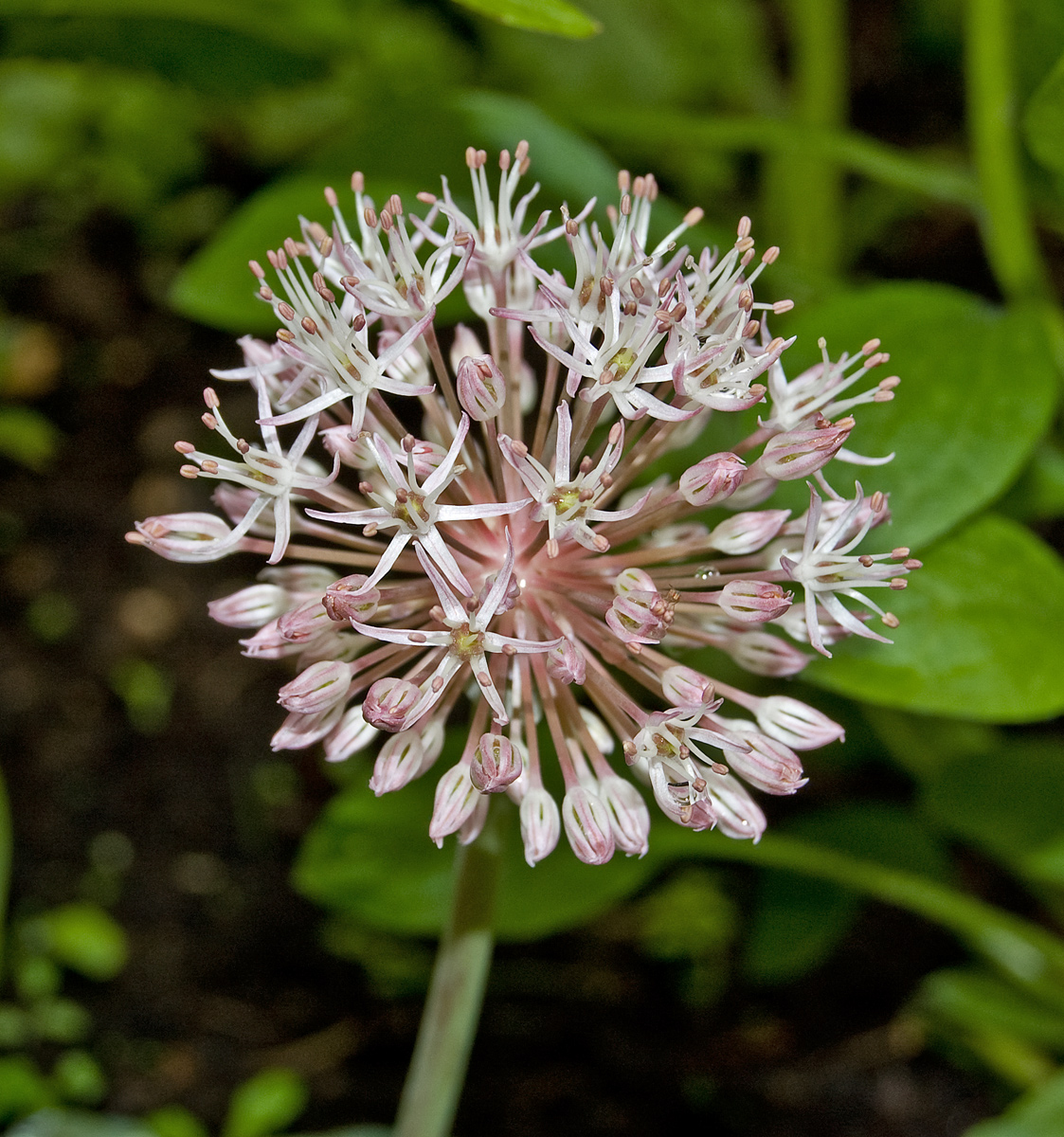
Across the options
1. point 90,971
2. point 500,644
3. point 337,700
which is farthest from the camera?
point 90,971

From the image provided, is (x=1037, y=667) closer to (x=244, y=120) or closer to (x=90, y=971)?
(x=90, y=971)

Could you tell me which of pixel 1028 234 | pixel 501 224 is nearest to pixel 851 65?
pixel 1028 234

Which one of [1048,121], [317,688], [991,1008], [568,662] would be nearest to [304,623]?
[317,688]

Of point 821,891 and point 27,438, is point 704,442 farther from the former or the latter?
point 27,438

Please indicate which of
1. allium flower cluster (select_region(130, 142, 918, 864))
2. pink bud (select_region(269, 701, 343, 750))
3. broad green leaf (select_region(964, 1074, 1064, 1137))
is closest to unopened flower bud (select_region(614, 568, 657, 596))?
allium flower cluster (select_region(130, 142, 918, 864))

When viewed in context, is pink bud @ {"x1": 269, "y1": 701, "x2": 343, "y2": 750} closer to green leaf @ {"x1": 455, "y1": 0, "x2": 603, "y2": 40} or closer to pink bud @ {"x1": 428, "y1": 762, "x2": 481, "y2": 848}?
pink bud @ {"x1": 428, "y1": 762, "x2": 481, "y2": 848}

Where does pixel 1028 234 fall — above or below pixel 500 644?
above

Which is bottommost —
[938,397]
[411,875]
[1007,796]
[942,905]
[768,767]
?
[411,875]
